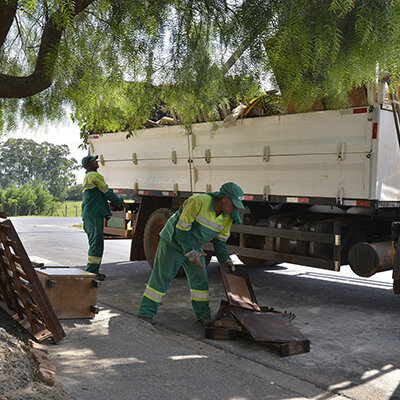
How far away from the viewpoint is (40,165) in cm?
5984

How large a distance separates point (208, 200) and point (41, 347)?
211 centimetres

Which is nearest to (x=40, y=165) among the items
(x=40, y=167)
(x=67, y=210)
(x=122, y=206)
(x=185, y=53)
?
(x=40, y=167)

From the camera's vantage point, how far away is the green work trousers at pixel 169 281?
231 inches

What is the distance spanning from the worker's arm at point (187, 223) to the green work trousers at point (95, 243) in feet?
9.06

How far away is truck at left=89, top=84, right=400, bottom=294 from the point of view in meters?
6.29

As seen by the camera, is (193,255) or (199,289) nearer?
(193,255)

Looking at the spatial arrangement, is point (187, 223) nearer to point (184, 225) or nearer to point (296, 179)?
point (184, 225)

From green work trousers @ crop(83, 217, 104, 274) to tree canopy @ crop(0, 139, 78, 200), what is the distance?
52.0 metres

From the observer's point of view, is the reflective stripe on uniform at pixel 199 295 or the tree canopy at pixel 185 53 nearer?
the tree canopy at pixel 185 53

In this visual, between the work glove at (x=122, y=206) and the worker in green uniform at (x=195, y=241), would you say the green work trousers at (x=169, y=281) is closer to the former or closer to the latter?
the worker in green uniform at (x=195, y=241)

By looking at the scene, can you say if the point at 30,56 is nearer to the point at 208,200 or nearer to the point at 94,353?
the point at 208,200

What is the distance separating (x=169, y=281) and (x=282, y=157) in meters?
2.31

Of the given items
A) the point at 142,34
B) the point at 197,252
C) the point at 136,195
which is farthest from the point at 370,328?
the point at 136,195

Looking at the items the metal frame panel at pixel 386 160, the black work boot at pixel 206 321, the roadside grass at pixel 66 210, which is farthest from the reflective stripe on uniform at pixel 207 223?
the roadside grass at pixel 66 210
